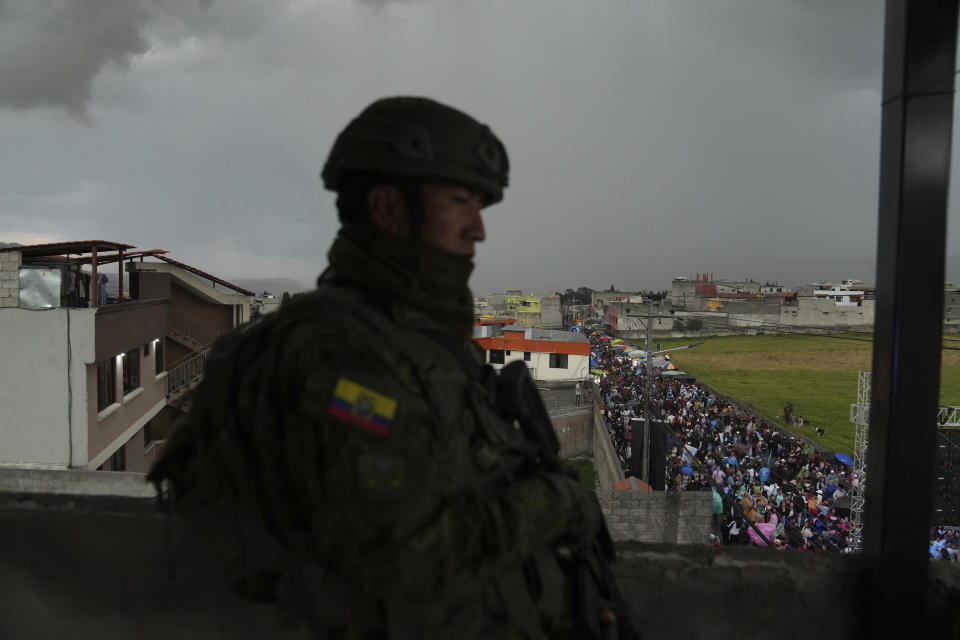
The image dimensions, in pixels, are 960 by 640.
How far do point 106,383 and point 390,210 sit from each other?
38.6 ft

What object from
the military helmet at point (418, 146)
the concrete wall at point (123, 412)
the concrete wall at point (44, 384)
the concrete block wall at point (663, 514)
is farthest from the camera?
the concrete wall at point (123, 412)

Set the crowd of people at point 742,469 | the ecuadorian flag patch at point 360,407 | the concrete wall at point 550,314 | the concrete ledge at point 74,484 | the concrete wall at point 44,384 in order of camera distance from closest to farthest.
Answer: the ecuadorian flag patch at point 360,407, the concrete ledge at point 74,484, the concrete wall at point 44,384, the crowd of people at point 742,469, the concrete wall at point 550,314

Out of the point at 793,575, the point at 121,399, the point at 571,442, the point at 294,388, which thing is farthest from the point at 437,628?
the point at 571,442

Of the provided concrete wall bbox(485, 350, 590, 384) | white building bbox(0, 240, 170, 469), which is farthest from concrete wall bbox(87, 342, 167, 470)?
concrete wall bbox(485, 350, 590, 384)

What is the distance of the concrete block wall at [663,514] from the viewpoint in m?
9.16

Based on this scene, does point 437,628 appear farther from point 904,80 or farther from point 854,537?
point 854,537

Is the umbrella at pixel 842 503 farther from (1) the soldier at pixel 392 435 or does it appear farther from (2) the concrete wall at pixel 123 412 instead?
(2) the concrete wall at pixel 123 412

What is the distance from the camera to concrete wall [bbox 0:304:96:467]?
9.05 m

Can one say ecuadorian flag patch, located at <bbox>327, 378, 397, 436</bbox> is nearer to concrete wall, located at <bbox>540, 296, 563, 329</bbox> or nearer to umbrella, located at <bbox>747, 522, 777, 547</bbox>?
umbrella, located at <bbox>747, 522, 777, 547</bbox>

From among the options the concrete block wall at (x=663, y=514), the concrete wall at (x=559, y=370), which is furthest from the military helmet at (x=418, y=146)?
the concrete wall at (x=559, y=370)

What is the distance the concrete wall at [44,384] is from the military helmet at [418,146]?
393 inches

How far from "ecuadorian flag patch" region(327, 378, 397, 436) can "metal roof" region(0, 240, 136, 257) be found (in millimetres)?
10588

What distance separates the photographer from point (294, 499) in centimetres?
104

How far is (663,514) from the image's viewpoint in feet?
30.3
